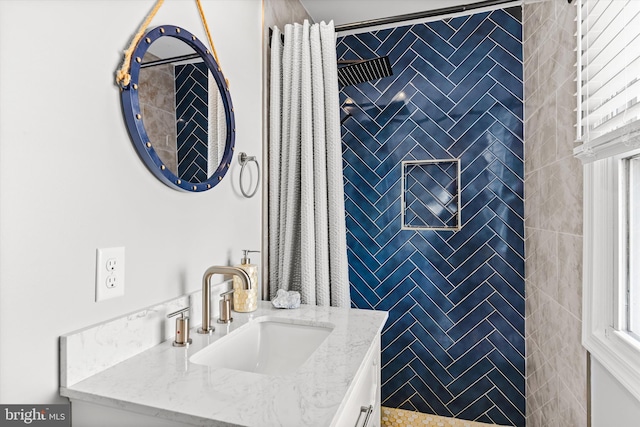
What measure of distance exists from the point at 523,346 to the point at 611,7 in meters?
1.60

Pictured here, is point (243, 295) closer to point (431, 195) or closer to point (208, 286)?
point (208, 286)

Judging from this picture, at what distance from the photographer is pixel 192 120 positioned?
1.17 m

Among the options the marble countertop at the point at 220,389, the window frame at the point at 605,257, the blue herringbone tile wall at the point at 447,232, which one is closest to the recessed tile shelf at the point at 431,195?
the blue herringbone tile wall at the point at 447,232

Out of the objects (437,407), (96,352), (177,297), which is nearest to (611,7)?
(177,297)

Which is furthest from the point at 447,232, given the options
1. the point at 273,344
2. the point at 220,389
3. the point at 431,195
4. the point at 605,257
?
the point at 220,389

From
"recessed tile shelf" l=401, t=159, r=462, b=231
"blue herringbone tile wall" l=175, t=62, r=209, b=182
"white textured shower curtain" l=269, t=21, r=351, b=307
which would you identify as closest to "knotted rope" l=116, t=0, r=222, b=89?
"blue herringbone tile wall" l=175, t=62, r=209, b=182

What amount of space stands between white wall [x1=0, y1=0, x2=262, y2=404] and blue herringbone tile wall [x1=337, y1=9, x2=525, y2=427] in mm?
1264

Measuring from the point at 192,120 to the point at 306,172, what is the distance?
56 centimetres

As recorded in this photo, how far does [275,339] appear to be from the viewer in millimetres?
1267

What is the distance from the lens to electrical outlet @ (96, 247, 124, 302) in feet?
2.82

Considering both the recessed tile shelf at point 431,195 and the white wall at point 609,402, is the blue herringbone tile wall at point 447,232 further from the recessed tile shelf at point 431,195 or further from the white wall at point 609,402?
the white wall at point 609,402

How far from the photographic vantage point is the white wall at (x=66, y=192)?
0.69m

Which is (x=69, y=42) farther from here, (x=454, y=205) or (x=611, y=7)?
(x=454, y=205)

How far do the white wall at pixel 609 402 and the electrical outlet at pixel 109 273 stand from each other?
1.36 m
